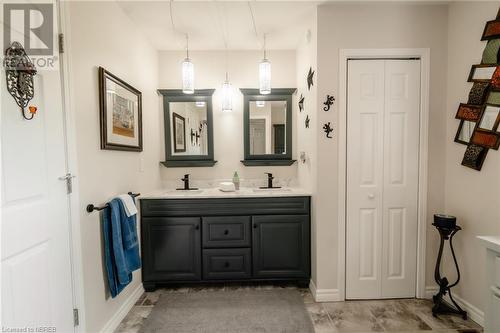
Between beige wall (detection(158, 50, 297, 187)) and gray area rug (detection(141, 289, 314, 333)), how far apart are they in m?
1.29

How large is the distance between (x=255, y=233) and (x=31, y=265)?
168 centimetres

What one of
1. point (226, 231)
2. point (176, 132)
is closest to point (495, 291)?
point (226, 231)

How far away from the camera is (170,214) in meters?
2.45

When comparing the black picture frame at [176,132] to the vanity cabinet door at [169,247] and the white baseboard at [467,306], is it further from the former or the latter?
the white baseboard at [467,306]

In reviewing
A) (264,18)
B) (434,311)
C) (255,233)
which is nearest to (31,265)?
(255,233)

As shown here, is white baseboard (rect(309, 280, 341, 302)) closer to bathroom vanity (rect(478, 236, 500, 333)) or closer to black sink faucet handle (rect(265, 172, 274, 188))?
bathroom vanity (rect(478, 236, 500, 333))

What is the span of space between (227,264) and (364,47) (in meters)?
2.37

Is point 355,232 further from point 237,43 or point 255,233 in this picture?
point 237,43

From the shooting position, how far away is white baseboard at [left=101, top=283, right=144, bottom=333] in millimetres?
1855

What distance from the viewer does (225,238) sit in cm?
248

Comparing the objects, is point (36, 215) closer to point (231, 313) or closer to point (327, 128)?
point (231, 313)

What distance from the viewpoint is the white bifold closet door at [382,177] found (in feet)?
7.25

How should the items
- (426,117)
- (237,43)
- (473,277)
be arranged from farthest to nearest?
(237,43) → (426,117) → (473,277)

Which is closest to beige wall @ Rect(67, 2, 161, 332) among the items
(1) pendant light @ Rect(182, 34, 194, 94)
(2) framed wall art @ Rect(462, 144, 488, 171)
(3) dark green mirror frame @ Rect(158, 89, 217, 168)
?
(1) pendant light @ Rect(182, 34, 194, 94)
